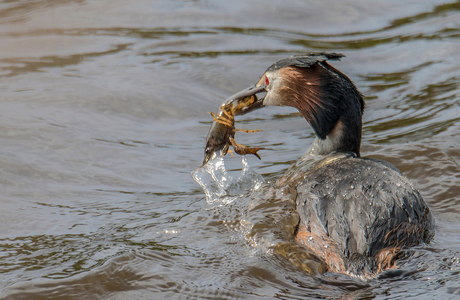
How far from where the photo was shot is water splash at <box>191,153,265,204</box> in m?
4.37

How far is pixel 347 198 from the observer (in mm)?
3357

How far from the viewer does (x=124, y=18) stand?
8.72 meters

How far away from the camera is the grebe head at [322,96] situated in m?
4.16

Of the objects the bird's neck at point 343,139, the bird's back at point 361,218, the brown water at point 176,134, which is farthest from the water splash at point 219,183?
the bird's back at point 361,218

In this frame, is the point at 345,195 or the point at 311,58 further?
the point at 311,58

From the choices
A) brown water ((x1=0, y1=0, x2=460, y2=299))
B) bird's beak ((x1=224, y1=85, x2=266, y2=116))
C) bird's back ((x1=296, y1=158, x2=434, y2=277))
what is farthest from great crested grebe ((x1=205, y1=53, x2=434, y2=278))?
bird's beak ((x1=224, y1=85, x2=266, y2=116))

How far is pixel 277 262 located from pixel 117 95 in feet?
12.6

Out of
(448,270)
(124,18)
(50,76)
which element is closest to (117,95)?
(50,76)

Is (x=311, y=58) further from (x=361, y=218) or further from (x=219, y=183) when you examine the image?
(x=361, y=218)

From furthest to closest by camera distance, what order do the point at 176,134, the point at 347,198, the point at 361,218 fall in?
the point at 176,134 → the point at 347,198 → the point at 361,218

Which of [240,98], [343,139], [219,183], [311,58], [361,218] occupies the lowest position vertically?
[219,183]

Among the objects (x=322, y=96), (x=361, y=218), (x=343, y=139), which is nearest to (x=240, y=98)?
(x=322, y=96)

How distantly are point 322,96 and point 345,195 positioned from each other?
1.07 metres

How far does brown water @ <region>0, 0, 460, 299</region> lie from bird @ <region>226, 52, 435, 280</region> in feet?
0.44
